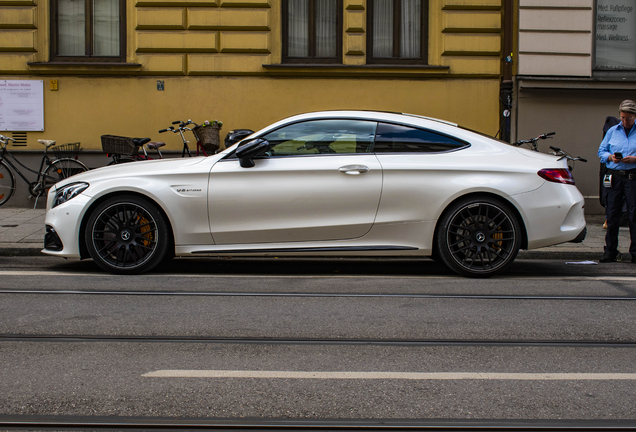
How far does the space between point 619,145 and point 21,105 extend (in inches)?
389

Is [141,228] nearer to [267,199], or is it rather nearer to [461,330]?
[267,199]

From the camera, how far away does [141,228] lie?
6.62 m

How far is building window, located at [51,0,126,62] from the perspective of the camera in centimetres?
1283

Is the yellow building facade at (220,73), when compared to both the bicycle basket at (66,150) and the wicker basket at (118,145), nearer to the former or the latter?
the bicycle basket at (66,150)

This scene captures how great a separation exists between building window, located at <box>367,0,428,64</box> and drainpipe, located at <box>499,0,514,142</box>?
1.44 m

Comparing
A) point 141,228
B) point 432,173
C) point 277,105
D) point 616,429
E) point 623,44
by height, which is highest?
point 623,44

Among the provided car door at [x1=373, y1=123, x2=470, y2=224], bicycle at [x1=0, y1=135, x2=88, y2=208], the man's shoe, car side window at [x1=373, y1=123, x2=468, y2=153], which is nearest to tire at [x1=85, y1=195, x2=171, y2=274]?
car door at [x1=373, y1=123, x2=470, y2=224]

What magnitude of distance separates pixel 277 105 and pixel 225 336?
8654mm

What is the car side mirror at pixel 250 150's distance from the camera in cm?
643

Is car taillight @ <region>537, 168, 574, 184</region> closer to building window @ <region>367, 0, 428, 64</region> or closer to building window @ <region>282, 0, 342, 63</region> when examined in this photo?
building window @ <region>367, 0, 428, 64</region>

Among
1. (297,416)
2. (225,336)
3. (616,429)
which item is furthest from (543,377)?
(225,336)

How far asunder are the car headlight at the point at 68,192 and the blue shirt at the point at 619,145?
561 centimetres

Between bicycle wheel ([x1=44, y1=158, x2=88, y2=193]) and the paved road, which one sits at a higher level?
bicycle wheel ([x1=44, y1=158, x2=88, y2=193])

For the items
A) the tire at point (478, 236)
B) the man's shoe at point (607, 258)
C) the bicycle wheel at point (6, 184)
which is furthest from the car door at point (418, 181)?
the bicycle wheel at point (6, 184)
